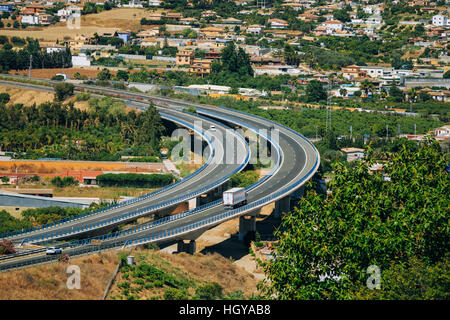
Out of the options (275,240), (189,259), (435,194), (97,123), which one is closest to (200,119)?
(97,123)

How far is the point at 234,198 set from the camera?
144 ft

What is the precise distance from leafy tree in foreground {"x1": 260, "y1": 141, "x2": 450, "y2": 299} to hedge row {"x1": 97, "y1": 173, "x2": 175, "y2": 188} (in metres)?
31.5

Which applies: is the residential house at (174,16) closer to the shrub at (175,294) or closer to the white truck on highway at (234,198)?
the white truck on highway at (234,198)

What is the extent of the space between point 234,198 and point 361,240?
2160cm

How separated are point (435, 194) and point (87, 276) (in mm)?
14505

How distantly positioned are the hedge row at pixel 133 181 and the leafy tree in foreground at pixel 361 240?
31516 millimetres

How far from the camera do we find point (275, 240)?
151 feet

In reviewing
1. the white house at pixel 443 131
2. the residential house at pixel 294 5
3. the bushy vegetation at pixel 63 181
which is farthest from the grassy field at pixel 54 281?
the residential house at pixel 294 5

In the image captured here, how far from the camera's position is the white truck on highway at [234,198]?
144 ft

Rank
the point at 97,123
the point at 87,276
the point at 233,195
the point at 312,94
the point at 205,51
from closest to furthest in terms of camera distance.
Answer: the point at 87,276 → the point at 233,195 → the point at 97,123 → the point at 312,94 → the point at 205,51

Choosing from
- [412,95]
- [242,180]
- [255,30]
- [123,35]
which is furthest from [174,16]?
[242,180]

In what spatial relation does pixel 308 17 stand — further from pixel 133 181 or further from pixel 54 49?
pixel 133 181

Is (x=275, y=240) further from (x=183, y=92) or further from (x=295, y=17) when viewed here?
(x=295, y=17)

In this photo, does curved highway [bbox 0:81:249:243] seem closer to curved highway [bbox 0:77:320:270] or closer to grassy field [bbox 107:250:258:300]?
curved highway [bbox 0:77:320:270]
